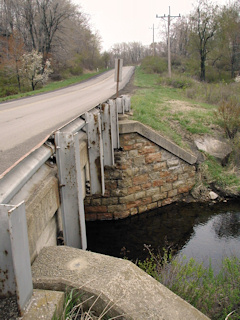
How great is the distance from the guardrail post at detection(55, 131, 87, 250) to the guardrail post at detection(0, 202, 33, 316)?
1678 mm

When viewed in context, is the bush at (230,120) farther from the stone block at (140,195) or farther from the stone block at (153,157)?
the stone block at (140,195)

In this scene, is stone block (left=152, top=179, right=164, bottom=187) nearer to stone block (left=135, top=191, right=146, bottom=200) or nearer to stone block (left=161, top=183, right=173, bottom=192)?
stone block (left=161, top=183, right=173, bottom=192)

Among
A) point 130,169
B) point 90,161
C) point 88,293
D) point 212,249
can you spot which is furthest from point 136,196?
point 88,293

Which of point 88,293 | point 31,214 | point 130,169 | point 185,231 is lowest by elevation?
point 185,231

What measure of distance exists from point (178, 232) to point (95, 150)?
3.83 metres

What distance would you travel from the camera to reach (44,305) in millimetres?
2113

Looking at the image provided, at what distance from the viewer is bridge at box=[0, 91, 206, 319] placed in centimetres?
201

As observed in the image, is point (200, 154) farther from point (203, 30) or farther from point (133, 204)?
point (203, 30)

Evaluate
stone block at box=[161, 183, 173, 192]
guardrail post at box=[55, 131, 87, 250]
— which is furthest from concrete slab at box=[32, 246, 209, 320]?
stone block at box=[161, 183, 173, 192]

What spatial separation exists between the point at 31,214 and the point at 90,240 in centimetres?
571

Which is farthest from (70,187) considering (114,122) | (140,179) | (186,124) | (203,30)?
(203,30)

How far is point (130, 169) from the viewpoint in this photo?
930 cm

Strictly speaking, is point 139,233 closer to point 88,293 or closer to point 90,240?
point 90,240

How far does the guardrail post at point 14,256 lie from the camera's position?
1.85 m
